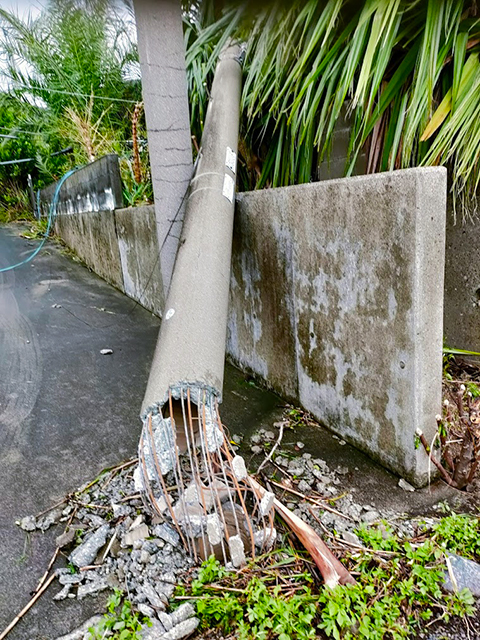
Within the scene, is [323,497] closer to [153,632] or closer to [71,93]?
[153,632]

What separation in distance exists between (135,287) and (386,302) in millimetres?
3501

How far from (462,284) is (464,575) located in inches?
60.3

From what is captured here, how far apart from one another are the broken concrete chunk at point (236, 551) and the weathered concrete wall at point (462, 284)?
1.76 m

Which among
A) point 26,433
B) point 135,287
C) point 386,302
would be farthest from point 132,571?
point 135,287

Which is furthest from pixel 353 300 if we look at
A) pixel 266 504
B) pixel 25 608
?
pixel 25 608

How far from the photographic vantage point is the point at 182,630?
1143 mm

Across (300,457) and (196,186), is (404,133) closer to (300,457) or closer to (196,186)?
(196,186)

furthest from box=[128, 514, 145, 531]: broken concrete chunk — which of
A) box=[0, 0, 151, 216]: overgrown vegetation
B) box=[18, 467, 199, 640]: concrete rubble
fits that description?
box=[0, 0, 151, 216]: overgrown vegetation

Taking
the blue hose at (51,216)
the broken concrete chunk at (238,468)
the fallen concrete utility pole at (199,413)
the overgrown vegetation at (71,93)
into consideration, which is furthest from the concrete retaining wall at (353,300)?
the blue hose at (51,216)

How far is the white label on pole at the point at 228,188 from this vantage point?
2344mm

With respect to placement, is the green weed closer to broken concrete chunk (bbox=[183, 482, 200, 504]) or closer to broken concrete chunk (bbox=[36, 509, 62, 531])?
broken concrete chunk (bbox=[183, 482, 200, 504])

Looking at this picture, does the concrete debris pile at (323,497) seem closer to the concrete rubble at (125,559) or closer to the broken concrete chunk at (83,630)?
the concrete rubble at (125,559)

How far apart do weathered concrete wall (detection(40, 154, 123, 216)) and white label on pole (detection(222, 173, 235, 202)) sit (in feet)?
9.25

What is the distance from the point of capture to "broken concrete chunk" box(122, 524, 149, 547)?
4.80ft
